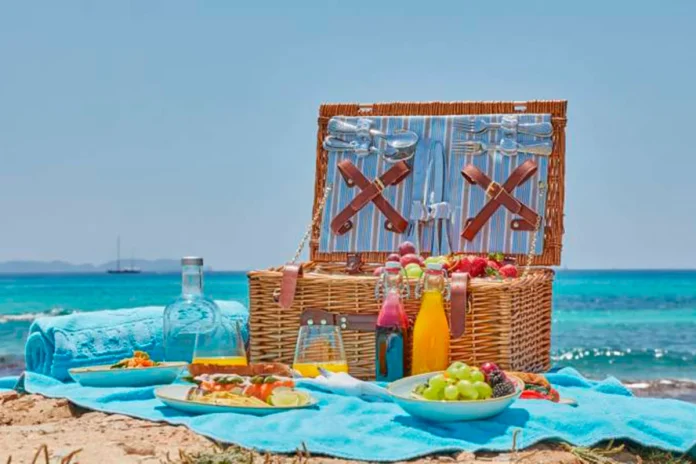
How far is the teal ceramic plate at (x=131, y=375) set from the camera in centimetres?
364

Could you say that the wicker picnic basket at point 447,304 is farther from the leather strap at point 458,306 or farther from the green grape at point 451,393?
the green grape at point 451,393

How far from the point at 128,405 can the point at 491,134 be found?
253 cm

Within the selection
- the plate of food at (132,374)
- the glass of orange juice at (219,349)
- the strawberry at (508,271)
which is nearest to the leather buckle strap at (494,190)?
the strawberry at (508,271)

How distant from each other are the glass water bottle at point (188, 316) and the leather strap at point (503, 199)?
163cm

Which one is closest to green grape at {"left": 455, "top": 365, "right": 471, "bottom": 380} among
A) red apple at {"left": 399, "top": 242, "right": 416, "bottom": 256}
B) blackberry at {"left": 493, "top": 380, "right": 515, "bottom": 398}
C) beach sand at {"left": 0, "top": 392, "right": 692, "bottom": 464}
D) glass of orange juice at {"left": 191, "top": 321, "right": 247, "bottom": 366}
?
blackberry at {"left": 493, "top": 380, "right": 515, "bottom": 398}

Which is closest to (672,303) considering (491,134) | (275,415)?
(491,134)

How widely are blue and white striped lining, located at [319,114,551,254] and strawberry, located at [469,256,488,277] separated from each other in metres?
0.69

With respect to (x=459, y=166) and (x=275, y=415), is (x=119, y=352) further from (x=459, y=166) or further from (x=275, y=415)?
(x=459, y=166)

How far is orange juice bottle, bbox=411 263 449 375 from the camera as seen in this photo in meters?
3.58

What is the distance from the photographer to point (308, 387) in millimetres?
3371

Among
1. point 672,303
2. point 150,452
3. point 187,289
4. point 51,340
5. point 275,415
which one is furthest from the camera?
point 672,303

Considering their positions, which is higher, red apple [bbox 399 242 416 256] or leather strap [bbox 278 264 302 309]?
red apple [bbox 399 242 416 256]

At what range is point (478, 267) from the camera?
13.5ft

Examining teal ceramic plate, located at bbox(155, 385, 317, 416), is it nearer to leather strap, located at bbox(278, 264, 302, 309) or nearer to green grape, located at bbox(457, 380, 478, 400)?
green grape, located at bbox(457, 380, 478, 400)
